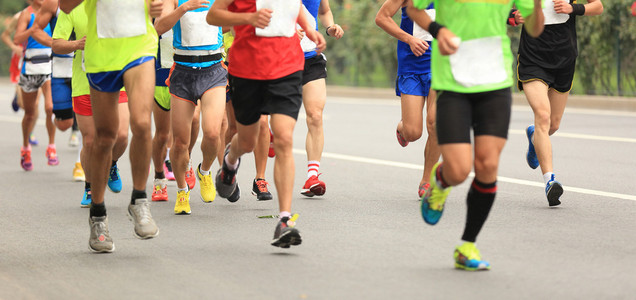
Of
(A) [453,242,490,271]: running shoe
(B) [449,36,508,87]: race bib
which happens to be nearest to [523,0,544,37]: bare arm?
(B) [449,36,508,87]: race bib

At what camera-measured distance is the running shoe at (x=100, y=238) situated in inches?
295

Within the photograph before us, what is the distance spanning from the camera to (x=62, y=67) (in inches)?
450

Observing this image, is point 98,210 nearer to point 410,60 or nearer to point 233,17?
point 233,17

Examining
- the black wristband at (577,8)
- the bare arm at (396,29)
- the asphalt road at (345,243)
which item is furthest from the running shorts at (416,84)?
the black wristband at (577,8)

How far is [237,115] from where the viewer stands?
794 centimetres

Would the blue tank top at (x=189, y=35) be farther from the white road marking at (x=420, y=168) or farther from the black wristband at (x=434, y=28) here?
the white road marking at (x=420, y=168)

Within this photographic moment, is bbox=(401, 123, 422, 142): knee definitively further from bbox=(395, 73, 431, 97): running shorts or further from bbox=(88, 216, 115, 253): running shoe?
bbox=(88, 216, 115, 253): running shoe

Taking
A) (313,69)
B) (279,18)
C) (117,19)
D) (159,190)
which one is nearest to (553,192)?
(313,69)

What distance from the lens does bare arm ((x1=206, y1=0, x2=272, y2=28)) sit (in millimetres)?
7289

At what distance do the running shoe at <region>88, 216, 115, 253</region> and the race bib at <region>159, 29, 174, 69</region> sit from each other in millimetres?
2625

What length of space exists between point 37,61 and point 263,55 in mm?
6965

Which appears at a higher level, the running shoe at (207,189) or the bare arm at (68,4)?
the bare arm at (68,4)

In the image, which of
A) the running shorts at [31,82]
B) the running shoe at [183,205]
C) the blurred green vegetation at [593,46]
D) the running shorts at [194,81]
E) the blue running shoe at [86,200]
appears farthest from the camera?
the blurred green vegetation at [593,46]

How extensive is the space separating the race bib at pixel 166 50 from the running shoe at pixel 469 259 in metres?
3.99
